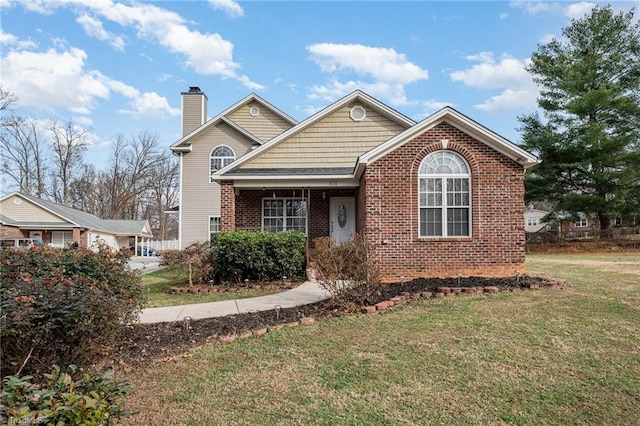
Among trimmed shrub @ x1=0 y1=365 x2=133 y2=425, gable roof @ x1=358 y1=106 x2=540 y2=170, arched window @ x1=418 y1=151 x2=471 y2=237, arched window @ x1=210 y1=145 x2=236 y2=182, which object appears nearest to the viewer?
trimmed shrub @ x1=0 y1=365 x2=133 y2=425

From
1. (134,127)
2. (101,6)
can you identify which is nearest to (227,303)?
(101,6)

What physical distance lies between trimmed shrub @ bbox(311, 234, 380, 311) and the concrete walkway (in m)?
0.87

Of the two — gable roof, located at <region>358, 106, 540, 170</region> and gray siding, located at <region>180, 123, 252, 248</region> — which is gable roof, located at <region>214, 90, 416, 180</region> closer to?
gable roof, located at <region>358, 106, 540, 170</region>

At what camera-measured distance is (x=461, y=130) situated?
10531 millimetres

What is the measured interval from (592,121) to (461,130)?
799 inches

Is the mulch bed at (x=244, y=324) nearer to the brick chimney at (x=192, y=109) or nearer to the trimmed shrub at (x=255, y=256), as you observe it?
the trimmed shrub at (x=255, y=256)

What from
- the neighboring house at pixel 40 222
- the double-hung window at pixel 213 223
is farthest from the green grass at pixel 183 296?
the neighboring house at pixel 40 222

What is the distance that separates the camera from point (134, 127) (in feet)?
169

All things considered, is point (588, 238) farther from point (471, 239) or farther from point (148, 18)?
point (148, 18)

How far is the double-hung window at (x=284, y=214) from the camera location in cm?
1462

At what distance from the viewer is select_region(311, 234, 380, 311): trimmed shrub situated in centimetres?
727

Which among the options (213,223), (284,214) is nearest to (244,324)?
(284,214)

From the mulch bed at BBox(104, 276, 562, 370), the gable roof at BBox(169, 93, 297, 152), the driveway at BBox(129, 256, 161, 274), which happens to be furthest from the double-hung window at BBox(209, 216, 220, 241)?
the mulch bed at BBox(104, 276, 562, 370)

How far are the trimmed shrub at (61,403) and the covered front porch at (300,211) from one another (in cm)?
1142
